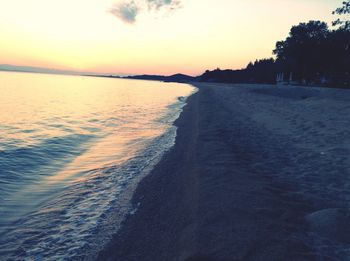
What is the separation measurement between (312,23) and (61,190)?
91909mm

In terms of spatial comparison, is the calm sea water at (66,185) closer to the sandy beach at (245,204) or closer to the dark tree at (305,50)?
the sandy beach at (245,204)

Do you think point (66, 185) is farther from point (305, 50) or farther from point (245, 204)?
point (305, 50)

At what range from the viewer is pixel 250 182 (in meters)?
8.20

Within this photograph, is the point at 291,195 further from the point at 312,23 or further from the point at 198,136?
the point at 312,23

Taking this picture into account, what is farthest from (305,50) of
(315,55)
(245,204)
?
(245,204)

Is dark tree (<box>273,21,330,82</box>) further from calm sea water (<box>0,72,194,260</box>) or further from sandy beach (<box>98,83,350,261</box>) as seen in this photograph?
sandy beach (<box>98,83,350,261</box>)

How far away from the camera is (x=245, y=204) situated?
6719 mm

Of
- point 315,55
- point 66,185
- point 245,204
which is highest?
point 315,55

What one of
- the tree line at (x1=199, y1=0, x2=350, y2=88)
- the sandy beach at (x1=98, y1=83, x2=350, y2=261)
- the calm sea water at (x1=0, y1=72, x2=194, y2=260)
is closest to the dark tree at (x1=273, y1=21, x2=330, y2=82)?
the tree line at (x1=199, y1=0, x2=350, y2=88)

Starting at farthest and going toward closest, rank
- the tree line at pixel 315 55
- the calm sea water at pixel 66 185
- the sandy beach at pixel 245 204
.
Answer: the tree line at pixel 315 55 → the calm sea water at pixel 66 185 → the sandy beach at pixel 245 204

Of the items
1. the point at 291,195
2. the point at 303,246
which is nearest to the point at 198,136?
the point at 291,195

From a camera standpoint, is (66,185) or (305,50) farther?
(305,50)

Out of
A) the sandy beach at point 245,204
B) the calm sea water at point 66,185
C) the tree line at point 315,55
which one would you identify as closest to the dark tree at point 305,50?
the tree line at point 315,55

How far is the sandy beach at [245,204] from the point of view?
5.06 m
